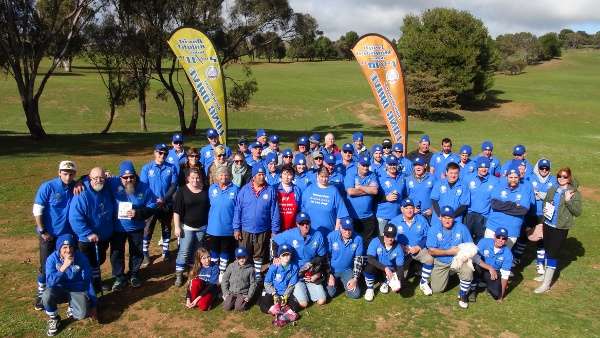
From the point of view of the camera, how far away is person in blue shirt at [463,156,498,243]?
7914 millimetres

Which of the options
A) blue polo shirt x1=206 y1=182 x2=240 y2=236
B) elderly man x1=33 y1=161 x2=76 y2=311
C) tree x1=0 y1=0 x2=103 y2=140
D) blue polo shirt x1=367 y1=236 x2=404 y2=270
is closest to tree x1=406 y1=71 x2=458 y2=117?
tree x1=0 y1=0 x2=103 y2=140

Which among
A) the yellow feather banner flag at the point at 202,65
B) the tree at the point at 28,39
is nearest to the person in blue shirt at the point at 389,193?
the yellow feather banner flag at the point at 202,65

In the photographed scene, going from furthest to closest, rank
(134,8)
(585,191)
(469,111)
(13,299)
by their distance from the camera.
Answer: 1. (469,111)
2. (134,8)
3. (585,191)
4. (13,299)

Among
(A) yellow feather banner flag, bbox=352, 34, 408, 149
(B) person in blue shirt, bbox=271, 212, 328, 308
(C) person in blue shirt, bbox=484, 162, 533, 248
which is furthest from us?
(A) yellow feather banner flag, bbox=352, 34, 408, 149

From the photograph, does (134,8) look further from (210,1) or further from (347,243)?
(347,243)

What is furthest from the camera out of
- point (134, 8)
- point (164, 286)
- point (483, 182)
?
point (134, 8)

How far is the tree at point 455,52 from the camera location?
41438mm

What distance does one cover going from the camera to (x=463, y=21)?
42.7 m

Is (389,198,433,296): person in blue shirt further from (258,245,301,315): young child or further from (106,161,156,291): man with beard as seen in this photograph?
(106,161,156,291): man with beard

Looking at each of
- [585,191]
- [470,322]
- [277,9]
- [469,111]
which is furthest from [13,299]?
[469,111]

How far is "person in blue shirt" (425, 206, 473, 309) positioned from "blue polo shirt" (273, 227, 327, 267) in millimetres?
1890

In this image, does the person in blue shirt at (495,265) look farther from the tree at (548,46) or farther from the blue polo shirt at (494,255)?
the tree at (548,46)

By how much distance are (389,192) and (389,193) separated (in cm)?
9

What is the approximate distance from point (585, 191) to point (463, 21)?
31964mm
